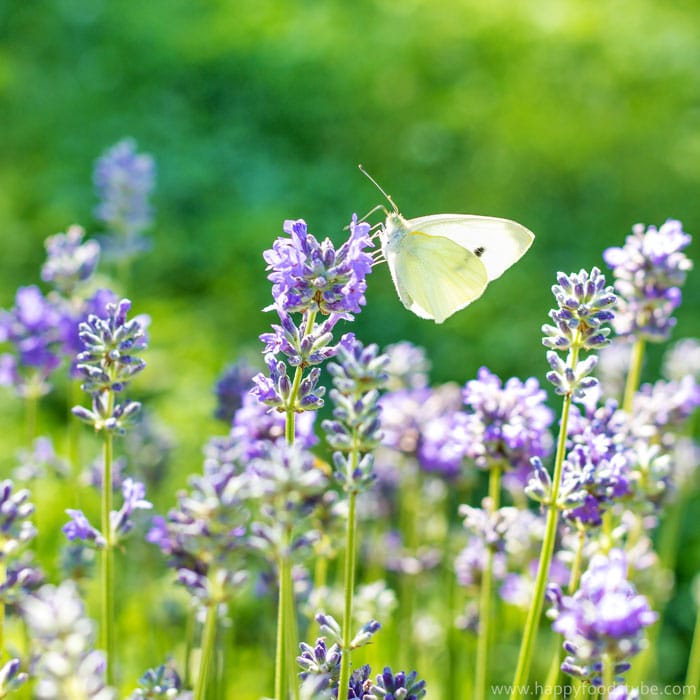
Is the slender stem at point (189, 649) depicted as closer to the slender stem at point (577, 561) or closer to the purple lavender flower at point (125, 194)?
the slender stem at point (577, 561)

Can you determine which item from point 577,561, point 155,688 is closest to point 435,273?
point 577,561

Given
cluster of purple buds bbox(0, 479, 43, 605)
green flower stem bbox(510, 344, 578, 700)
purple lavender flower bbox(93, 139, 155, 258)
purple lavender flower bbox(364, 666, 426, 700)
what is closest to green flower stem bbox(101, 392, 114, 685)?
cluster of purple buds bbox(0, 479, 43, 605)

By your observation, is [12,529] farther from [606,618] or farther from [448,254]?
[448,254]

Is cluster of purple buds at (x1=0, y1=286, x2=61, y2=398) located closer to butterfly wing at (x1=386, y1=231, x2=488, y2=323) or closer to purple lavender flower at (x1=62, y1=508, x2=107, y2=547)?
purple lavender flower at (x1=62, y1=508, x2=107, y2=547)

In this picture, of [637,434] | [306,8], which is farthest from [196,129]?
[637,434]

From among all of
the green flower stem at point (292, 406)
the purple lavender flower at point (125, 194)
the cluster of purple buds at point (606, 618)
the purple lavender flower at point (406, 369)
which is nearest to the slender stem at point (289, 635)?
the green flower stem at point (292, 406)

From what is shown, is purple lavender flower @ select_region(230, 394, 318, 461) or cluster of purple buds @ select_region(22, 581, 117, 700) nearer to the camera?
cluster of purple buds @ select_region(22, 581, 117, 700)

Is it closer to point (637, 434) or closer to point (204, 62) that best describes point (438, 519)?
point (637, 434)
